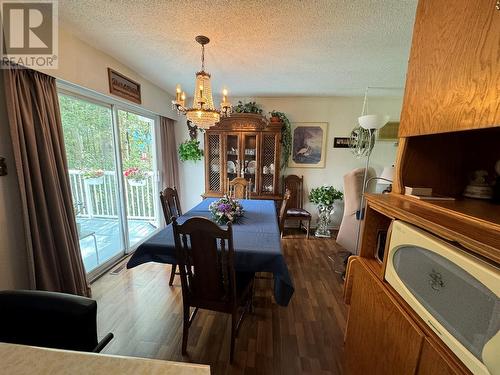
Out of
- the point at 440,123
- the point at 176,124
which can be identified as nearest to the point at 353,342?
the point at 440,123

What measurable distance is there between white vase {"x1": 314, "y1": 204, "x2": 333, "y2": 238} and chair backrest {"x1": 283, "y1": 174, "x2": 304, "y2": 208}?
1.28 ft

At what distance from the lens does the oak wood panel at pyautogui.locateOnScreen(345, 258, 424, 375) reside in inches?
28.3

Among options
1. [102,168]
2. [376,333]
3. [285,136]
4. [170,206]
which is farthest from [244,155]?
[376,333]

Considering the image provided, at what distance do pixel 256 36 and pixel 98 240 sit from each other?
298 cm

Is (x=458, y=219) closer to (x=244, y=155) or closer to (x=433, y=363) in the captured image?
(x=433, y=363)

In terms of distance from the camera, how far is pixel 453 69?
2.17ft

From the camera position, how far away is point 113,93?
2.32 meters

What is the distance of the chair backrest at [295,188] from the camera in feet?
12.7

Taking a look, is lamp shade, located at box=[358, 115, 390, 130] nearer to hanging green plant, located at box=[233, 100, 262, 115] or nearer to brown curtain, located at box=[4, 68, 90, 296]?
hanging green plant, located at box=[233, 100, 262, 115]

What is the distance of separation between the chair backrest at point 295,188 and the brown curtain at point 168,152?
208cm

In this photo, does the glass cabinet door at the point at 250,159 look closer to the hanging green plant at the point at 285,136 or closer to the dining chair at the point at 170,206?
the hanging green plant at the point at 285,136

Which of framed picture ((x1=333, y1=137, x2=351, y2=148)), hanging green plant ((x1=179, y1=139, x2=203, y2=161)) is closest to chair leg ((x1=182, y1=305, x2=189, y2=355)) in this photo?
hanging green plant ((x1=179, y1=139, x2=203, y2=161))

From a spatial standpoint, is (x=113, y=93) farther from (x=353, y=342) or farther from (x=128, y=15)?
(x=353, y=342)

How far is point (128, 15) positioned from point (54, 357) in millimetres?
2014
